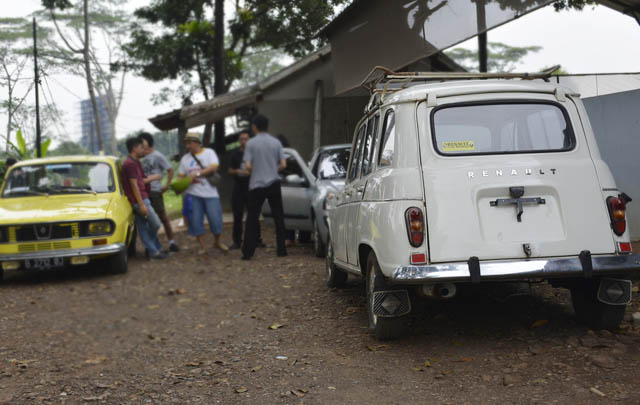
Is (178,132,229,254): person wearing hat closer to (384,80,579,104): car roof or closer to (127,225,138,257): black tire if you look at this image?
(127,225,138,257): black tire

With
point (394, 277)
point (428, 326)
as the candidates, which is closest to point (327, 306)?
point (428, 326)

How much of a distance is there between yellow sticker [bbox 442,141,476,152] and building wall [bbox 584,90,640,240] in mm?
4491

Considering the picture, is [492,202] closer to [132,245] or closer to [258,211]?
[258,211]

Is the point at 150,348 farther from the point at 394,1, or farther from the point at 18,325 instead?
the point at 394,1

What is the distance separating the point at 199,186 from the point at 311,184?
→ 1714 millimetres

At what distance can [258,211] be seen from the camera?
32.8 ft

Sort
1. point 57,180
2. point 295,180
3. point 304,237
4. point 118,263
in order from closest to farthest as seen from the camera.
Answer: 1. point 118,263
2. point 57,180
3. point 295,180
4. point 304,237

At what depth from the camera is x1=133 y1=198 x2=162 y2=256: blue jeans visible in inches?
401

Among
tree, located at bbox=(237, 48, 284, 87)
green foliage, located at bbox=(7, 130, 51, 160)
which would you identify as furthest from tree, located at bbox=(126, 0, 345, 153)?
tree, located at bbox=(237, 48, 284, 87)

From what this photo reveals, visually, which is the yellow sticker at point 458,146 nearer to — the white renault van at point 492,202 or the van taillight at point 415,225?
the white renault van at point 492,202

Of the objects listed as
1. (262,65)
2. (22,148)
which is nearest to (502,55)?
(262,65)

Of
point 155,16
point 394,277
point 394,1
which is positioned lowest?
point 394,277

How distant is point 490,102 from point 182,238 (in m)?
10.0

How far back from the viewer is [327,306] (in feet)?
22.6
